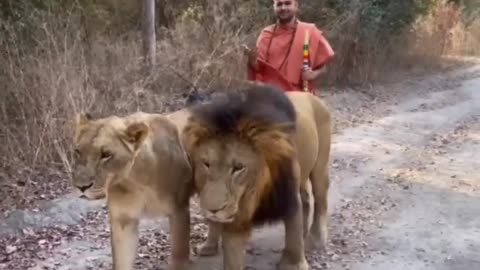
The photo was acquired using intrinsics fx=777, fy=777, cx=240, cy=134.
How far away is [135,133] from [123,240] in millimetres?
769

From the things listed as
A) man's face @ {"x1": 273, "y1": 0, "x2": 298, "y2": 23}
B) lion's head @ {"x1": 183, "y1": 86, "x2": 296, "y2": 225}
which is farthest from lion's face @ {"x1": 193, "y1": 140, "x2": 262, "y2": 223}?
man's face @ {"x1": 273, "y1": 0, "x2": 298, "y2": 23}

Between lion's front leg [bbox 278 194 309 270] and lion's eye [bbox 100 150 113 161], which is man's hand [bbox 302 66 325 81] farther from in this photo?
lion's eye [bbox 100 150 113 161]

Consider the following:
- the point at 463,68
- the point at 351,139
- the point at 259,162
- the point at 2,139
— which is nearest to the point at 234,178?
the point at 259,162

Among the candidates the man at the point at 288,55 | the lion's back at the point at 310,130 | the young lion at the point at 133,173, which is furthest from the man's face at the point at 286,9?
the young lion at the point at 133,173

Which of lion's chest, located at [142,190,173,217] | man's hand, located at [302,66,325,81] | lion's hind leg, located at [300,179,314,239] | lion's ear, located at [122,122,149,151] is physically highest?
lion's ear, located at [122,122,149,151]

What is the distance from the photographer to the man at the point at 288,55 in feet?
20.7

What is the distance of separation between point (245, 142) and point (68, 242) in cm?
Result: 231

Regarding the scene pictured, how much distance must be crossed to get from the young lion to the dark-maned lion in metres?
0.19

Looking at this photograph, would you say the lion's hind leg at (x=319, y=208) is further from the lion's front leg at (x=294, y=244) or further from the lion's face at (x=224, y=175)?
the lion's face at (x=224, y=175)

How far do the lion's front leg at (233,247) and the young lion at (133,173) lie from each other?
0.89 feet

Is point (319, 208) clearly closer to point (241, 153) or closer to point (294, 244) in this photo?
point (294, 244)

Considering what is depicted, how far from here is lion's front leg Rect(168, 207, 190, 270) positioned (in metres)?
4.54

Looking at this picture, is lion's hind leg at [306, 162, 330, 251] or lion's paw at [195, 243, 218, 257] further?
lion's hind leg at [306, 162, 330, 251]

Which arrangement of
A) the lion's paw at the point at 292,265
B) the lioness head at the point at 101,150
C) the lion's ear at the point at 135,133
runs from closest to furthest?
1. the lioness head at the point at 101,150
2. the lion's ear at the point at 135,133
3. the lion's paw at the point at 292,265
